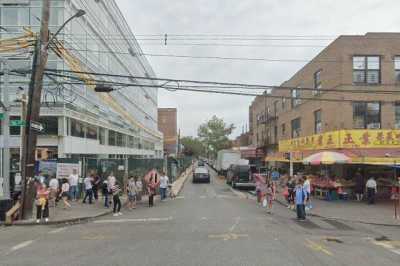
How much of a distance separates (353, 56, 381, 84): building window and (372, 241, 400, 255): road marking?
16.3 m

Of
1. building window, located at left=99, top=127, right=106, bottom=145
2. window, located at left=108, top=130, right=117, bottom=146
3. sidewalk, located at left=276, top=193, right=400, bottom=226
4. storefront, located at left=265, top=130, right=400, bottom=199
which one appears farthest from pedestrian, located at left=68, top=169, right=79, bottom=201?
window, located at left=108, top=130, right=117, bottom=146

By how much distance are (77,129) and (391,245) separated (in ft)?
87.7

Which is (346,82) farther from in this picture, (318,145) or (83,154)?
(83,154)

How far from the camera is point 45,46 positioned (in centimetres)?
1539

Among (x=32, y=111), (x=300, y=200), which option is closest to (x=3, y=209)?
(x=32, y=111)

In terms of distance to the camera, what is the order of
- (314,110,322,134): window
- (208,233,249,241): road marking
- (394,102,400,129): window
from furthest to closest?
(314,110,322,134): window
(394,102,400,129): window
(208,233,249,241): road marking

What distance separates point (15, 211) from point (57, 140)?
15.9 meters

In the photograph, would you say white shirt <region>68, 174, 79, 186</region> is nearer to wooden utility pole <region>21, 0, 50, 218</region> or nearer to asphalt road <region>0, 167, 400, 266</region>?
asphalt road <region>0, 167, 400, 266</region>

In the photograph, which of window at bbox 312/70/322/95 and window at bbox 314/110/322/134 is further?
window at bbox 314/110/322/134

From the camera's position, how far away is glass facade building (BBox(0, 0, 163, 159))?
2988cm

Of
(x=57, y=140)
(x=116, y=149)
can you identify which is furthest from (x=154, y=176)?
(x=116, y=149)

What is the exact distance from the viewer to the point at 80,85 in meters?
34.1

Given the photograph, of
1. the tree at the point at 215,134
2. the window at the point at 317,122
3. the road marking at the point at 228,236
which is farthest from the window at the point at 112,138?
the tree at the point at 215,134

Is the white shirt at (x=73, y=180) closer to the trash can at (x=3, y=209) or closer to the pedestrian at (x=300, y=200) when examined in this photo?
the trash can at (x=3, y=209)
